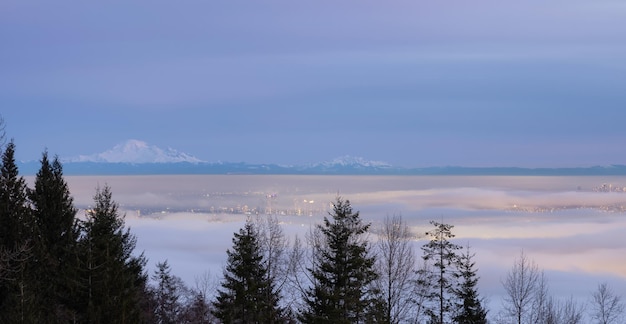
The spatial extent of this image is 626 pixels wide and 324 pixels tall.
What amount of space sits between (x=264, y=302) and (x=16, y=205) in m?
11.2

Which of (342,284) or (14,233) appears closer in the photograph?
(14,233)

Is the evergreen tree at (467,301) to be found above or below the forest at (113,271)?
below

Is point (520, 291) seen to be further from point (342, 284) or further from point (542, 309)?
point (342, 284)

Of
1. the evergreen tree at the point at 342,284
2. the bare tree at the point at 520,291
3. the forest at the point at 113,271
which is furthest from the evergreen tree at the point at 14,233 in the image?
the bare tree at the point at 520,291

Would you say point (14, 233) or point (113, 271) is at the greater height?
point (14, 233)

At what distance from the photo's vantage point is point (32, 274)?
70.9ft

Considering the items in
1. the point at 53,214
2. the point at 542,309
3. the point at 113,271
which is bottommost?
the point at 542,309

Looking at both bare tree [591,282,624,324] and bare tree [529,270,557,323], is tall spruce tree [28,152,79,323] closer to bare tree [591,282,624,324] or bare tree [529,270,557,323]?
bare tree [529,270,557,323]

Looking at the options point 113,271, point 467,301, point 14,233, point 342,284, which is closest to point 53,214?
point 14,233

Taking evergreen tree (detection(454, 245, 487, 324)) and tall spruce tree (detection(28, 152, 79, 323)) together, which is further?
evergreen tree (detection(454, 245, 487, 324))

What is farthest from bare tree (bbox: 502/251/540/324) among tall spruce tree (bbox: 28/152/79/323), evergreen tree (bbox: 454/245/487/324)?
tall spruce tree (bbox: 28/152/79/323)

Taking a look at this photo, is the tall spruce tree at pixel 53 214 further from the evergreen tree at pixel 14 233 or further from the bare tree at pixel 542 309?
the bare tree at pixel 542 309

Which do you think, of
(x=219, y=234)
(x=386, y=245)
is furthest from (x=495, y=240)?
(x=386, y=245)

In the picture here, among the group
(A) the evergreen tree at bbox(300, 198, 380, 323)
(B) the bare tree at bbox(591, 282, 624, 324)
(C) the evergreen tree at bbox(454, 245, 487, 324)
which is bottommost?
(B) the bare tree at bbox(591, 282, 624, 324)
